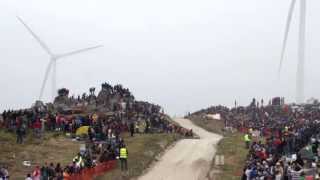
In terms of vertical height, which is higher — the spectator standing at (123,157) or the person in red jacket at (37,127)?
the person in red jacket at (37,127)

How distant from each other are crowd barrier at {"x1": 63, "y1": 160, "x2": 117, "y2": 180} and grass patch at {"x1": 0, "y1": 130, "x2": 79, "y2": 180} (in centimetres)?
328

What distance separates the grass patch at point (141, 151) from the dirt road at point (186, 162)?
62cm

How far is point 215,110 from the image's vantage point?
90312 millimetres

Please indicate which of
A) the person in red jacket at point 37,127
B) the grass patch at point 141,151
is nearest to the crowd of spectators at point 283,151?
the grass patch at point 141,151

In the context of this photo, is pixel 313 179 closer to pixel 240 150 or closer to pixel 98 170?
pixel 98 170

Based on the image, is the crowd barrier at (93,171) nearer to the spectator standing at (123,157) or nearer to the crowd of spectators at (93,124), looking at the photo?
the crowd of spectators at (93,124)

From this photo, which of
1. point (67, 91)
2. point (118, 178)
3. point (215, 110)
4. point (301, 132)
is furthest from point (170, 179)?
point (215, 110)

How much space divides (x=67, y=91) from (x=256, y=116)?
20214 millimetres

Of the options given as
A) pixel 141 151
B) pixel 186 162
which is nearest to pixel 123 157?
pixel 186 162

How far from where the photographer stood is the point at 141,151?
50219mm

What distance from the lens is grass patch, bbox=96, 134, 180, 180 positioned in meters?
42.9

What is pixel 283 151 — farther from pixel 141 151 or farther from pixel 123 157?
pixel 141 151

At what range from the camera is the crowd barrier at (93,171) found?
3772 cm

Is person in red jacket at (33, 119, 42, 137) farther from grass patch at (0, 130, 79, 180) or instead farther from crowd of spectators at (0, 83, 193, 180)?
grass patch at (0, 130, 79, 180)
